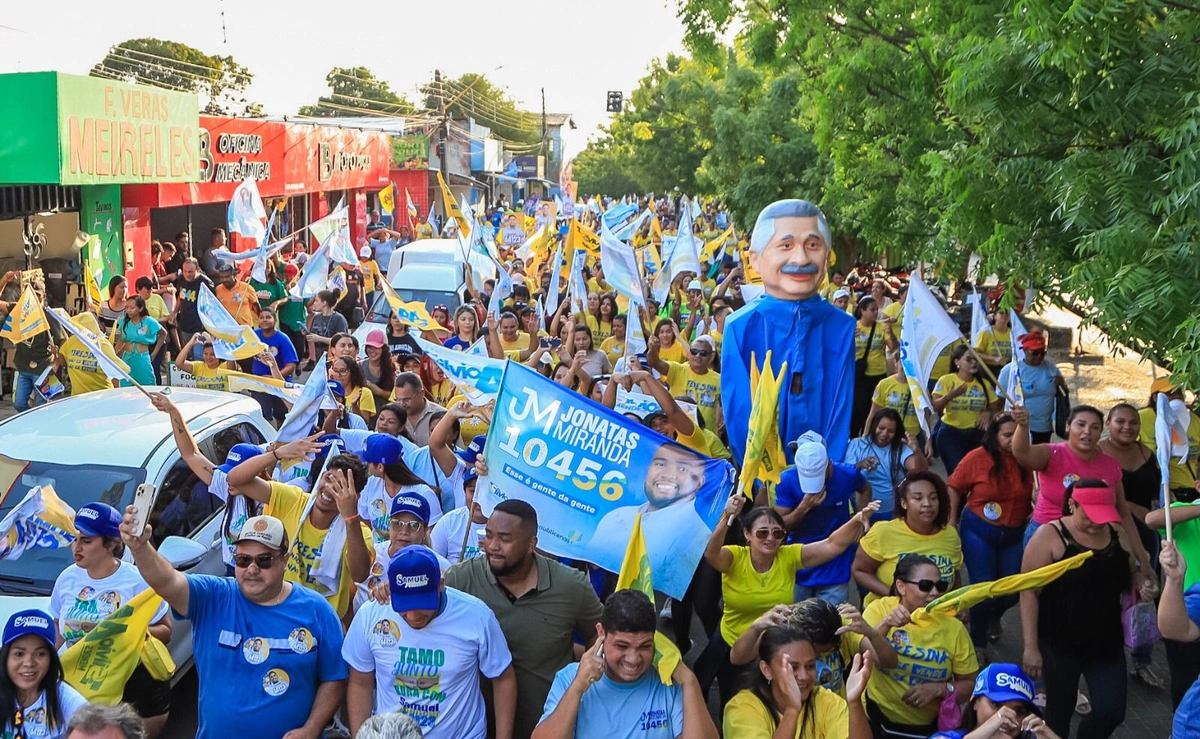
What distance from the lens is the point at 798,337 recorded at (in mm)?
7133

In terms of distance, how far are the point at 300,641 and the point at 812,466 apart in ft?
9.27

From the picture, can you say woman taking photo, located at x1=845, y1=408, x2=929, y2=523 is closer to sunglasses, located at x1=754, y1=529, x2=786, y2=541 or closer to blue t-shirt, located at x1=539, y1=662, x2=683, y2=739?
sunglasses, located at x1=754, y1=529, x2=786, y2=541

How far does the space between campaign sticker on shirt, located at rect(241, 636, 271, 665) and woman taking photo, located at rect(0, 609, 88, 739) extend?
1.94ft

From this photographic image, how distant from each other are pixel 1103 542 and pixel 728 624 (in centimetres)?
185

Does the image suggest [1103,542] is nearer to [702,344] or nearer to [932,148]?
[702,344]

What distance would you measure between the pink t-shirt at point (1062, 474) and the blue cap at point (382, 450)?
12.2 ft

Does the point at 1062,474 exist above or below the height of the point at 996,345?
below

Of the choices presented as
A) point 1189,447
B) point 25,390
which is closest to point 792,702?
point 1189,447

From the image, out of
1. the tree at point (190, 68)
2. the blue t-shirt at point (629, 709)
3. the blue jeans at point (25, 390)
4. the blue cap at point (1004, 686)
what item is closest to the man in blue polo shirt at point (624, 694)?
the blue t-shirt at point (629, 709)

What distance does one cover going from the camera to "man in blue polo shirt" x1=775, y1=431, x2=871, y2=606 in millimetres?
6484

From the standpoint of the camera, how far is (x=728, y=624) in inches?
240

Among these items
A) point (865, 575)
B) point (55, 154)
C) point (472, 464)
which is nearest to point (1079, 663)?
point (865, 575)

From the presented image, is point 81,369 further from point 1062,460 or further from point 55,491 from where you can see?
point 1062,460

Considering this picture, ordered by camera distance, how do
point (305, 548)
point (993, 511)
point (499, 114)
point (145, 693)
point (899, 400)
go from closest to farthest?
point (145, 693) < point (305, 548) < point (993, 511) < point (899, 400) < point (499, 114)
